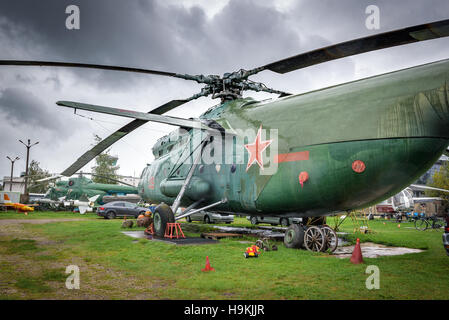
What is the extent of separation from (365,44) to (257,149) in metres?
4.21

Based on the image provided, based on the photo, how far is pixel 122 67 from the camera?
932 centimetres

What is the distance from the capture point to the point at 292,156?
343 inches

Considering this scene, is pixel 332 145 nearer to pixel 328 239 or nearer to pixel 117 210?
pixel 328 239

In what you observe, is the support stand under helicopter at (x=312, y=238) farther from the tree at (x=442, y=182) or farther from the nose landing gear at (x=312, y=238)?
the tree at (x=442, y=182)

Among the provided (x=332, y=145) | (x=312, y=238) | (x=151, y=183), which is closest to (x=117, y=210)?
(x=151, y=183)

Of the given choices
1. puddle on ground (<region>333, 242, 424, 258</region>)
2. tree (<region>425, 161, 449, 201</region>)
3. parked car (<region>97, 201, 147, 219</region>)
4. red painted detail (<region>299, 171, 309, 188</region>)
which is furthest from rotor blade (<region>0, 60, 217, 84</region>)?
tree (<region>425, 161, 449, 201</region>)

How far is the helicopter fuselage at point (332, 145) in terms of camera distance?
673cm

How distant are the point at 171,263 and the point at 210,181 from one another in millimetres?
5184

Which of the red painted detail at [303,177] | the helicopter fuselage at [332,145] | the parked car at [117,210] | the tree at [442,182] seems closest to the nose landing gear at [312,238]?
the helicopter fuselage at [332,145]

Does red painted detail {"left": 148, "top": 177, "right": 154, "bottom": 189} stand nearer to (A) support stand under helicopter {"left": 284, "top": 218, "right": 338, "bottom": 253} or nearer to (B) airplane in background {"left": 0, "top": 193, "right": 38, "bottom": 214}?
(A) support stand under helicopter {"left": 284, "top": 218, "right": 338, "bottom": 253}

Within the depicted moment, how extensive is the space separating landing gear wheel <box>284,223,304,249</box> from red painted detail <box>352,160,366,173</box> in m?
2.82

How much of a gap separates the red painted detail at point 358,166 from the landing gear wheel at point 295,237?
282 cm
